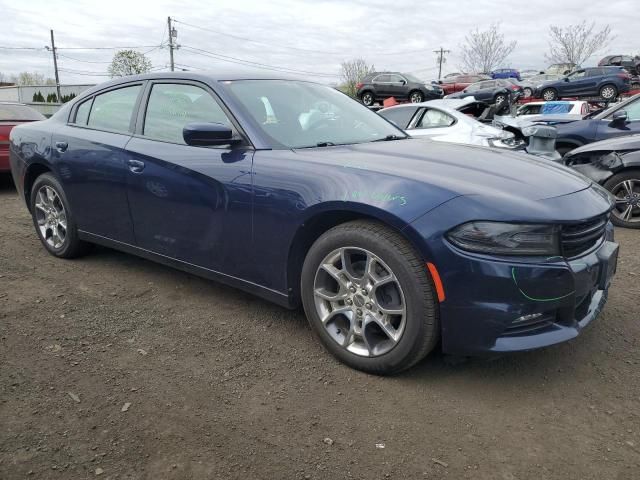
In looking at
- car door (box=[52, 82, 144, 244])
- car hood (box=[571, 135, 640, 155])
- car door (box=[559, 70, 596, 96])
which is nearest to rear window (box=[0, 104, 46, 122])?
car door (box=[52, 82, 144, 244])

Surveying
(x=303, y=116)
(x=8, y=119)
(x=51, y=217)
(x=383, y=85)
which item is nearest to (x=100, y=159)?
(x=51, y=217)

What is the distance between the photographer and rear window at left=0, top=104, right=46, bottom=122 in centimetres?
808

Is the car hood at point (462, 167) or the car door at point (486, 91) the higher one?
the car door at point (486, 91)

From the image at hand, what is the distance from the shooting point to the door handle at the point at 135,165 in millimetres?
3502

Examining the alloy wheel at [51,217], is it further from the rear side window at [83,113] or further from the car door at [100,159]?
the rear side window at [83,113]

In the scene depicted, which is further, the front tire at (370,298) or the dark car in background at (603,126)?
the dark car in background at (603,126)

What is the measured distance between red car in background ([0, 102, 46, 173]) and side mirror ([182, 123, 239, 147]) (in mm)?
6062

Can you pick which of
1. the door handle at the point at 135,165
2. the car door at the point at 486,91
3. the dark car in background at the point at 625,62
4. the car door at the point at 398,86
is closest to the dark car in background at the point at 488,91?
the car door at the point at 486,91

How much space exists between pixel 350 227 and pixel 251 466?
118 cm

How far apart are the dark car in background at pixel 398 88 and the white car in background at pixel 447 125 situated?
16.0 metres

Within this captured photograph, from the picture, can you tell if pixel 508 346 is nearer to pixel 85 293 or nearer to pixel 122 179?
pixel 122 179

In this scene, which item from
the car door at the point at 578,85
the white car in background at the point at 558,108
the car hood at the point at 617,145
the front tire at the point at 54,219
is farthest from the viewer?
the car door at the point at 578,85

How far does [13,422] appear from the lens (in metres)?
2.32

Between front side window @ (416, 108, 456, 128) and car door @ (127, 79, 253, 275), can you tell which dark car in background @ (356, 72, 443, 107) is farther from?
car door @ (127, 79, 253, 275)
